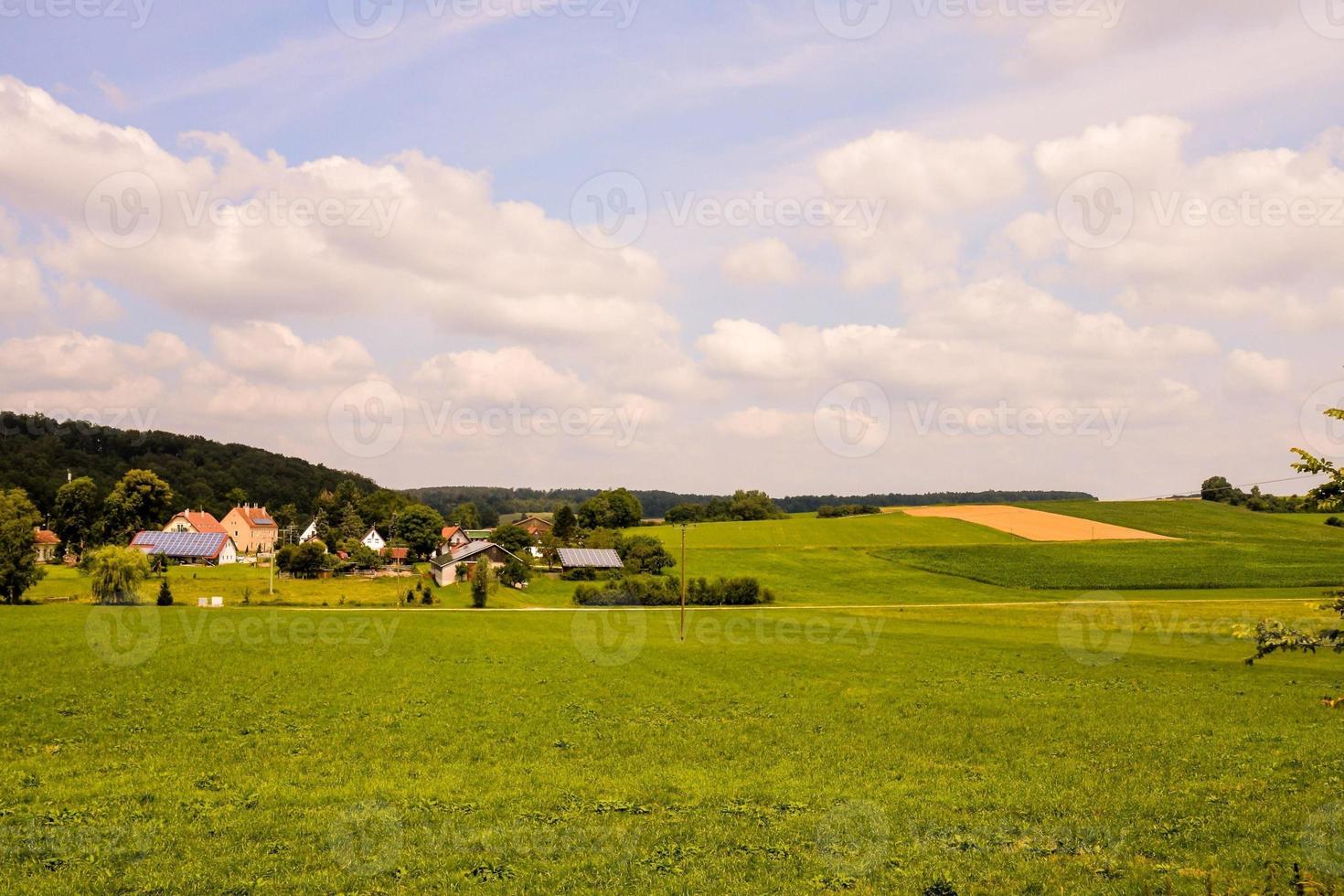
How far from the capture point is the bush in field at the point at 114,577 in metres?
74.9

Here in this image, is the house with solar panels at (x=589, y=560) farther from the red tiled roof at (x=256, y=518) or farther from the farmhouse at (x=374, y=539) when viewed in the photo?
the red tiled roof at (x=256, y=518)

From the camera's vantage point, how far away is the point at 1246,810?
1816 cm

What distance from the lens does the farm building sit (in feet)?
424

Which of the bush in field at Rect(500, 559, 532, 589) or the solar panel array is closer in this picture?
the bush in field at Rect(500, 559, 532, 589)

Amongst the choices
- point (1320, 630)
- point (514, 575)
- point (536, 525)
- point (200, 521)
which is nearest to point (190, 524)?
point (200, 521)

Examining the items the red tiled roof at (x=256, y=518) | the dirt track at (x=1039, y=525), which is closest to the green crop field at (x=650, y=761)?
the dirt track at (x=1039, y=525)

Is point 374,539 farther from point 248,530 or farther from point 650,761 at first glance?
point 650,761

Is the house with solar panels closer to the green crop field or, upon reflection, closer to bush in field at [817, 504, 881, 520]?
the green crop field

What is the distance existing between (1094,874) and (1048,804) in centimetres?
537

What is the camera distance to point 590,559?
109 meters

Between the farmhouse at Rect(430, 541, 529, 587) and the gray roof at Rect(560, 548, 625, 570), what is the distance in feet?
21.7

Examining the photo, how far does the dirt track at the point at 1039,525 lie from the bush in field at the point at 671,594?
54.7m

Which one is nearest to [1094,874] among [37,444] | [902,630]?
[902,630]

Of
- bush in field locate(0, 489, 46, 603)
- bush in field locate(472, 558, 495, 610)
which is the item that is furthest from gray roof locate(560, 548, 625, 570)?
bush in field locate(0, 489, 46, 603)
